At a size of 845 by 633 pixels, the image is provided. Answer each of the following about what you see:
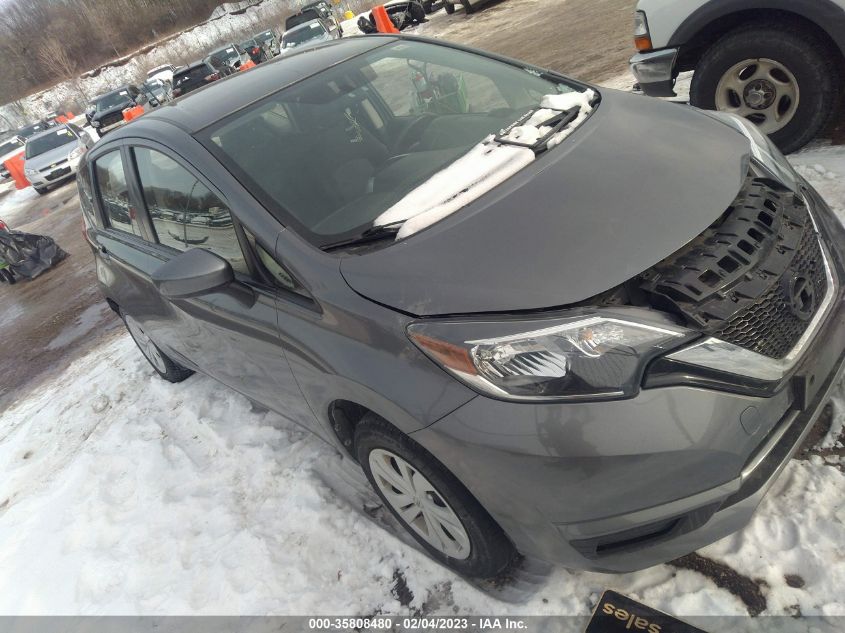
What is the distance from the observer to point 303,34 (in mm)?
19297

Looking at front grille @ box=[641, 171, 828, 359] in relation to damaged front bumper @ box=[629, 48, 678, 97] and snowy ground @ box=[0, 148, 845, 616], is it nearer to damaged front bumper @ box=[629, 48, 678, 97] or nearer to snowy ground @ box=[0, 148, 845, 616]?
snowy ground @ box=[0, 148, 845, 616]

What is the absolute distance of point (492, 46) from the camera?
13312 mm

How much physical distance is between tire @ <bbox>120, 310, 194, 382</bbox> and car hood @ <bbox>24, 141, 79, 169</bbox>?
15.4m

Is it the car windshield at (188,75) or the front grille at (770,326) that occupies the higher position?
the car windshield at (188,75)

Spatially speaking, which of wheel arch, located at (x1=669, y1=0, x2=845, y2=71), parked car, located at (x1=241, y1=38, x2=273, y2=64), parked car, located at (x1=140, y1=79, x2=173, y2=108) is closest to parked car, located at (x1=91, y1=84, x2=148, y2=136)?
parked car, located at (x1=140, y1=79, x2=173, y2=108)

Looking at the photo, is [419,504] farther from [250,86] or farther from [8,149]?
[8,149]

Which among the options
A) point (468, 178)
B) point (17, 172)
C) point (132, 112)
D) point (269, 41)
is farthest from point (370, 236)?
point (269, 41)

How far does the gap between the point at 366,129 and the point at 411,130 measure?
21 centimetres

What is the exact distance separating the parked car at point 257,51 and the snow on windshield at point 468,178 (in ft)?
81.8

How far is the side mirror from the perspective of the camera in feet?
7.51

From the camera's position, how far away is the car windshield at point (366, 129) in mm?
2385

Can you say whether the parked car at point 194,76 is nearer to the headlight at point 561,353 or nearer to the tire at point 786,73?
the tire at point 786,73

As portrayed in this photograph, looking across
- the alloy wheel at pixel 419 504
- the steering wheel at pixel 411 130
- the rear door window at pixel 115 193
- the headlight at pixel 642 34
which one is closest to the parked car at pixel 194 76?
the rear door window at pixel 115 193

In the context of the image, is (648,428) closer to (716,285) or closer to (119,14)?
(716,285)
